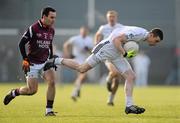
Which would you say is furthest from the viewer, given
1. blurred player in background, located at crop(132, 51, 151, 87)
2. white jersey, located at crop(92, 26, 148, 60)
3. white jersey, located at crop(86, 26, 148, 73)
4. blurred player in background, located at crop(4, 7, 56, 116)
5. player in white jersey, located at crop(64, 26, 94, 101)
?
blurred player in background, located at crop(132, 51, 151, 87)

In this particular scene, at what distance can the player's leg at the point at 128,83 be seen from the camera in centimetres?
1528

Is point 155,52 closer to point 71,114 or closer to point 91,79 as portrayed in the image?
point 91,79

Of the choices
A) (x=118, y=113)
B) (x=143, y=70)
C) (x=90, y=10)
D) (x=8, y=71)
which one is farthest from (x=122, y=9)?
(x=118, y=113)

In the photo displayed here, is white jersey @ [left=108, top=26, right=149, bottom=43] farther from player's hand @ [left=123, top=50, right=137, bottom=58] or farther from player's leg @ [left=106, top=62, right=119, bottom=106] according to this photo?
player's leg @ [left=106, top=62, right=119, bottom=106]

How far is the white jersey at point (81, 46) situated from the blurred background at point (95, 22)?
18.1 meters

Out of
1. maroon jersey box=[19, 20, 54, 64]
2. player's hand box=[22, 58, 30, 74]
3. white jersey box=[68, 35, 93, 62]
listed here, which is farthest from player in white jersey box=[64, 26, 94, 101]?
player's hand box=[22, 58, 30, 74]

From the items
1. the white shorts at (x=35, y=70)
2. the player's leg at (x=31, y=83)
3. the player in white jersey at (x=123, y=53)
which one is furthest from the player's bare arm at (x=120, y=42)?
the player's leg at (x=31, y=83)

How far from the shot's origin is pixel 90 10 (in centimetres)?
4534

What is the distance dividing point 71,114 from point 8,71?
28318 mm

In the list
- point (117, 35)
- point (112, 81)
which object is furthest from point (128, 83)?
point (112, 81)

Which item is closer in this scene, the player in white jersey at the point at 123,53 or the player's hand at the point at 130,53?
the player in white jersey at the point at 123,53

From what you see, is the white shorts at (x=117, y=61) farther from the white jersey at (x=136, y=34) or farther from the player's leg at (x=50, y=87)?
the player's leg at (x=50, y=87)

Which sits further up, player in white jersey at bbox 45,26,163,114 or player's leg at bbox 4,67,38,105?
player in white jersey at bbox 45,26,163,114

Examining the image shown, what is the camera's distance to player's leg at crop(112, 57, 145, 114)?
15.3m
